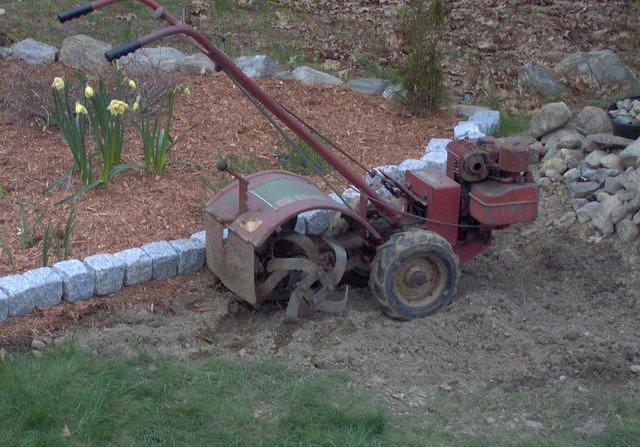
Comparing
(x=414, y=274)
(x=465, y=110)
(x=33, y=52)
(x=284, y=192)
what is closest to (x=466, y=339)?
(x=414, y=274)

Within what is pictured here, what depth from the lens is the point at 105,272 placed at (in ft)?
19.0

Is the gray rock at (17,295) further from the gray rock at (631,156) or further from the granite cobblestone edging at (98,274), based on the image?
the gray rock at (631,156)

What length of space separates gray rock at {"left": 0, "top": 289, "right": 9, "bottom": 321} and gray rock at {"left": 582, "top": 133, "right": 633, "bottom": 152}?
4.16 metres

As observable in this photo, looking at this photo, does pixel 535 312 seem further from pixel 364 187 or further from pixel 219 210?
pixel 219 210

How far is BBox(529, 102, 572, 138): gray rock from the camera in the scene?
26.6ft

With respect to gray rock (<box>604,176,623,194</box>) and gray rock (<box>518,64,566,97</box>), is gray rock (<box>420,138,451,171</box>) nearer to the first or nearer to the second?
gray rock (<box>604,176,623,194</box>)

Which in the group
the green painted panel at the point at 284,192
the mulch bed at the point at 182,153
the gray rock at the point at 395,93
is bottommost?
the mulch bed at the point at 182,153

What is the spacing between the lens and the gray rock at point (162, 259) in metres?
6.01

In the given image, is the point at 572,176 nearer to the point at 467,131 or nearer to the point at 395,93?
the point at 467,131

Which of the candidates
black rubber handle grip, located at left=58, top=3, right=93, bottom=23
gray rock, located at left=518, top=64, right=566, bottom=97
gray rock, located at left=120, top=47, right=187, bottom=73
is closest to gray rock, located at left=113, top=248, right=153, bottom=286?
black rubber handle grip, located at left=58, top=3, right=93, bottom=23

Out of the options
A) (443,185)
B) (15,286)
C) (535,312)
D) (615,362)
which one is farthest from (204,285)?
(615,362)

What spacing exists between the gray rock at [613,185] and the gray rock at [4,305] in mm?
3847

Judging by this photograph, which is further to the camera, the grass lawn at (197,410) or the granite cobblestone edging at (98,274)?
the granite cobblestone edging at (98,274)

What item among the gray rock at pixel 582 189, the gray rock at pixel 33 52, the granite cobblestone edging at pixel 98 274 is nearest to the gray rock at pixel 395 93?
the gray rock at pixel 582 189
